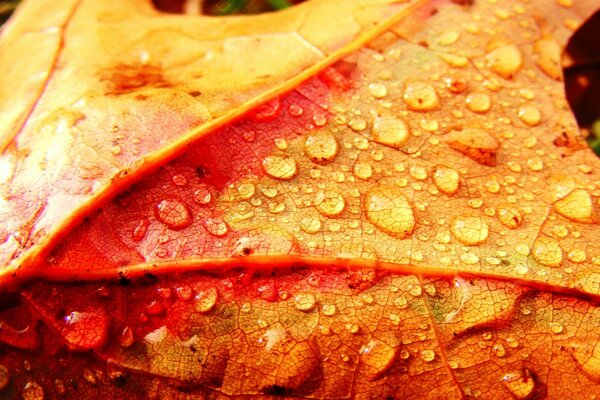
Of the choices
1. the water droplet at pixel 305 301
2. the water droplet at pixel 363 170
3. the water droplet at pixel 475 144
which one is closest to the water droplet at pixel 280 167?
the water droplet at pixel 363 170

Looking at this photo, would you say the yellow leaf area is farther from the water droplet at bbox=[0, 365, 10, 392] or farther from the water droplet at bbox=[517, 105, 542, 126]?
the water droplet at bbox=[517, 105, 542, 126]

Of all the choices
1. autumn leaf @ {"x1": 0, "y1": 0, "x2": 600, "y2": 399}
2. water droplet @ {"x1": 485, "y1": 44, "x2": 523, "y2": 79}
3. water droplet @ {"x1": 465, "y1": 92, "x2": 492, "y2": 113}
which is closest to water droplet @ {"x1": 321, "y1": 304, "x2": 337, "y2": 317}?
autumn leaf @ {"x1": 0, "y1": 0, "x2": 600, "y2": 399}

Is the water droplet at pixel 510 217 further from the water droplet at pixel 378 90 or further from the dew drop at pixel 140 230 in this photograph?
the dew drop at pixel 140 230

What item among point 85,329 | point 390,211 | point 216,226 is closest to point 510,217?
point 390,211

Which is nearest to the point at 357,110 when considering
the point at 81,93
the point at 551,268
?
the point at 551,268

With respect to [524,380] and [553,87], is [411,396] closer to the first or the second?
[524,380]

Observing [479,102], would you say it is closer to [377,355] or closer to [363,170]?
[363,170]
